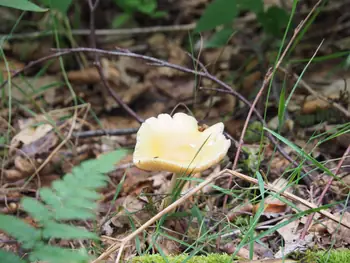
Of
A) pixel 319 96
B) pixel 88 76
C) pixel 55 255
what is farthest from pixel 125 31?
pixel 55 255

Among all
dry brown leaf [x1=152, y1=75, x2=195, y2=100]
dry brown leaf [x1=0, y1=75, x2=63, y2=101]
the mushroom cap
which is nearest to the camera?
the mushroom cap

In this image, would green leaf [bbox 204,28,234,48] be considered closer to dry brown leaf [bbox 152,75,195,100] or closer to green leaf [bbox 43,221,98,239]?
dry brown leaf [bbox 152,75,195,100]

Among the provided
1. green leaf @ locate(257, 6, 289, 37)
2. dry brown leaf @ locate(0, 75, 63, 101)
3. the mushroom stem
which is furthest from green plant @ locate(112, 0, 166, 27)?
the mushroom stem

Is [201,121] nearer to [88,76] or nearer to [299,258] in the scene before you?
[299,258]

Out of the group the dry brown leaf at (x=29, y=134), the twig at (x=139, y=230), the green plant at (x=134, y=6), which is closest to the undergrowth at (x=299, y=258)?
the twig at (x=139, y=230)

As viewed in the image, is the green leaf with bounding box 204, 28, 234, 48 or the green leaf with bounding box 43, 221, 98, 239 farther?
the green leaf with bounding box 204, 28, 234, 48

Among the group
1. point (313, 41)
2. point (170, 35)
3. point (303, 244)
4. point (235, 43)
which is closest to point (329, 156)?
point (303, 244)

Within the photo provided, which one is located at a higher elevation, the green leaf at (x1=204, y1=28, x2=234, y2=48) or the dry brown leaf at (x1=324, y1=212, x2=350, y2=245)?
the green leaf at (x1=204, y1=28, x2=234, y2=48)

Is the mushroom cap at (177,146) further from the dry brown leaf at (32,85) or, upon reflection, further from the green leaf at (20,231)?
the dry brown leaf at (32,85)

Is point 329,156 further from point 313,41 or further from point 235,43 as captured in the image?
point 235,43
